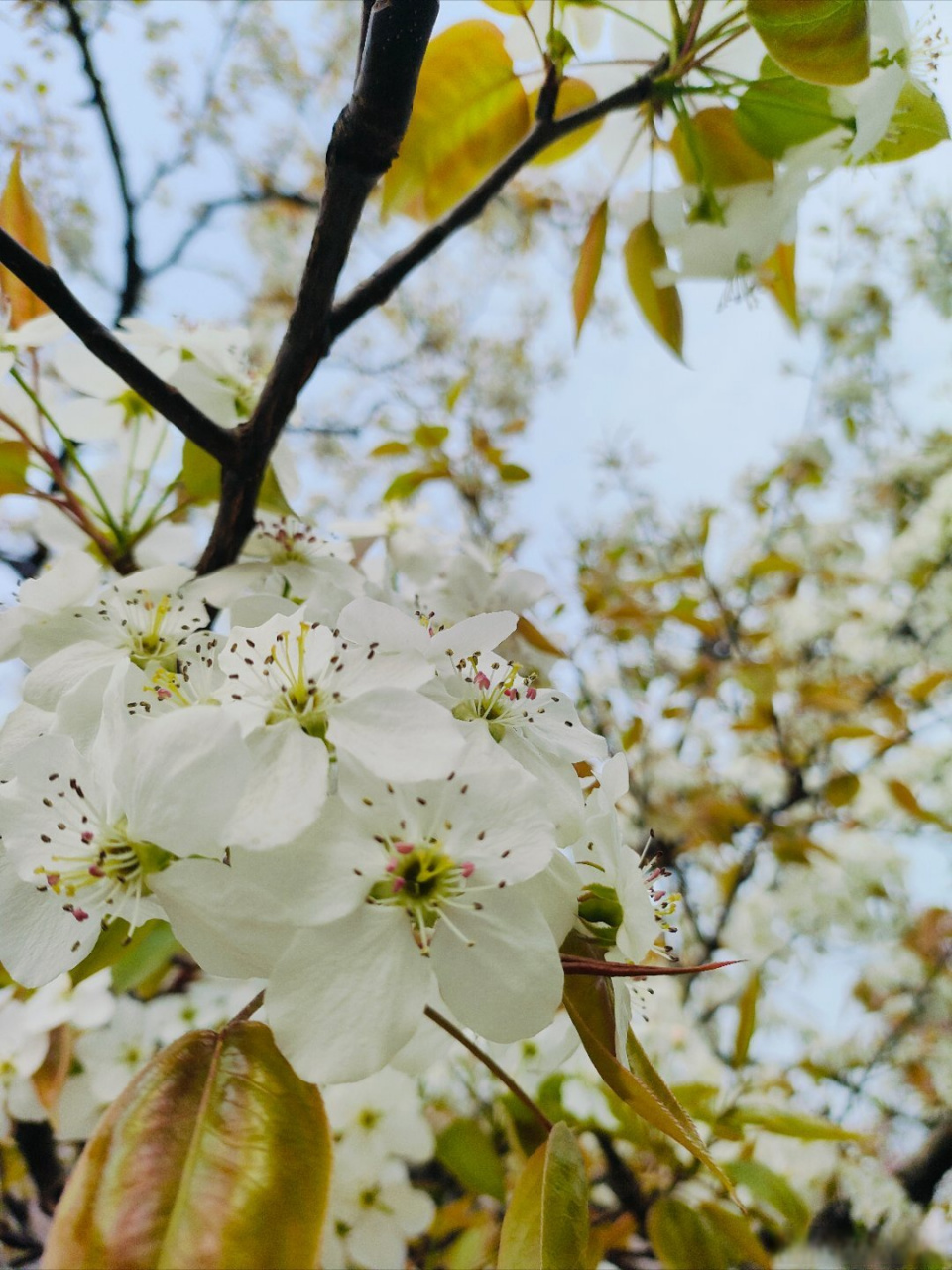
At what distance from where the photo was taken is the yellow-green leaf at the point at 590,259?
73 cm

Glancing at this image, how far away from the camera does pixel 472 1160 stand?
802 mm

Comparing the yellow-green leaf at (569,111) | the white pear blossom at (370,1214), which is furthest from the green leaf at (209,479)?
the white pear blossom at (370,1214)

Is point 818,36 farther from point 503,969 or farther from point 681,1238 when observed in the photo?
point 681,1238

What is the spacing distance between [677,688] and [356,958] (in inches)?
56.8

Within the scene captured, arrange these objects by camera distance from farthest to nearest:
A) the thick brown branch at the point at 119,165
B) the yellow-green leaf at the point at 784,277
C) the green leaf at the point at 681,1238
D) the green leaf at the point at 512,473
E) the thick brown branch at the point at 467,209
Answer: the thick brown branch at the point at 119,165 → the green leaf at the point at 512,473 → the yellow-green leaf at the point at 784,277 → the green leaf at the point at 681,1238 → the thick brown branch at the point at 467,209

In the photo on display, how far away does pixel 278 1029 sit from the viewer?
1.08 ft

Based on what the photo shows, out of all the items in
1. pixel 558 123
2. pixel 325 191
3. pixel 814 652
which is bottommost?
pixel 325 191

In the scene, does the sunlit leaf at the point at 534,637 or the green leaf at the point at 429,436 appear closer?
the sunlit leaf at the point at 534,637

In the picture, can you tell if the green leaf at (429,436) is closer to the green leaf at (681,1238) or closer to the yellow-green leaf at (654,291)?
the yellow-green leaf at (654,291)

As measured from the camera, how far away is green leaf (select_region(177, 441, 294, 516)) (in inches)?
26.3

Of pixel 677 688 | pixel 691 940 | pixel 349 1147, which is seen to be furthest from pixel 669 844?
pixel 349 1147

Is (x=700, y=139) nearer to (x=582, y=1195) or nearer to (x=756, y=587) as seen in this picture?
(x=582, y=1195)

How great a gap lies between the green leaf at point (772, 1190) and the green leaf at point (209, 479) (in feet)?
2.41

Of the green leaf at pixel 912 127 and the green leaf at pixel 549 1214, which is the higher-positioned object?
the green leaf at pixel 912 127
